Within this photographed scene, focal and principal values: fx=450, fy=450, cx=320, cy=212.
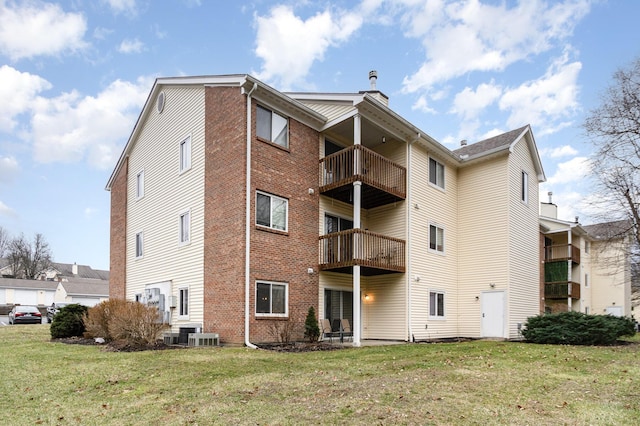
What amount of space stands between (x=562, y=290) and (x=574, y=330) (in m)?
15.6

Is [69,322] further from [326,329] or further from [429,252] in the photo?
[429,252]

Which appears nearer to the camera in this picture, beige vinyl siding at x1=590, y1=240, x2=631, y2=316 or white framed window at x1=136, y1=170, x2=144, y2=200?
white framed window at x1=136, y1=170, x2=144, y2=200

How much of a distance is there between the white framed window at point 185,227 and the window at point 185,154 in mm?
1749

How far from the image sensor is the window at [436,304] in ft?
60.2

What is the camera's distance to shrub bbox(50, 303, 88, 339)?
55.9 ft

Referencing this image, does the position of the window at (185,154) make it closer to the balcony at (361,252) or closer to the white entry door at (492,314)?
the balcony at (361,252)

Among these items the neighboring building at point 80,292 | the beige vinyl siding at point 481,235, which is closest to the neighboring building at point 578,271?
the beige vinyl siding at point 481,235

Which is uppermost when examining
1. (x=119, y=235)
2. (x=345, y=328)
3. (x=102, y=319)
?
(x=119, y=235)

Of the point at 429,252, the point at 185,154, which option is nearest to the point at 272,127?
the point at 185,154

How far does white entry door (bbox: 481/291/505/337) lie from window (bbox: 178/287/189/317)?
12.2 metres

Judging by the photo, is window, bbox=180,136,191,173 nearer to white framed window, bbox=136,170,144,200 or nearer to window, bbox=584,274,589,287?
white framed window, bbox=136,170,144,200

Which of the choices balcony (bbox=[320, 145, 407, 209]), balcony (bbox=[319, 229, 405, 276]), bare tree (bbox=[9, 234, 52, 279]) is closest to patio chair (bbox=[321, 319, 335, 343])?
balcony (bbox=[319, 229, 405, 276])

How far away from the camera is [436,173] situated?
773 inches

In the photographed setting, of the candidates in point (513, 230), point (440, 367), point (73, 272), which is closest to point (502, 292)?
point (513, 230)
